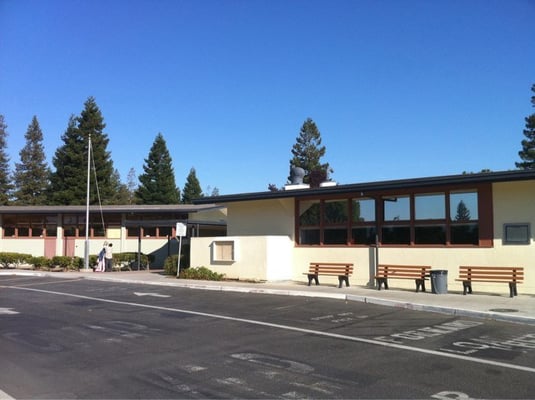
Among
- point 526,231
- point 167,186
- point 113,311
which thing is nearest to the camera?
point 113,311

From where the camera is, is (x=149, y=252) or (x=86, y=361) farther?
(x=149, y=252)

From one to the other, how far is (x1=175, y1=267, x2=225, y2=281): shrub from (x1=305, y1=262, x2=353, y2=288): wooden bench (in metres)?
3.94

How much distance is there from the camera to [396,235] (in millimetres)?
18141

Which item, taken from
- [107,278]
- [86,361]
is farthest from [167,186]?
[86,361]

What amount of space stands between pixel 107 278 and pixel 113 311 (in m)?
10.4

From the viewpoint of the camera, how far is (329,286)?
18422 mm

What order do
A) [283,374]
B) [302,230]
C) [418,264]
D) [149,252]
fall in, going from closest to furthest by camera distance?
[283,374], [418,264], [302,230], [149,252]

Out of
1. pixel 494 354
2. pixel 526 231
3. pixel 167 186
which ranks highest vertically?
pixel 167 186

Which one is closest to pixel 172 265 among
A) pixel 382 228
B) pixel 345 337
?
pixel 382 228

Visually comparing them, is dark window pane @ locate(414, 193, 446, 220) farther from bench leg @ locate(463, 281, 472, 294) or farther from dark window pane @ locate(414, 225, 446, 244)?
bench leg @ locate(463, 281, 472, 294)

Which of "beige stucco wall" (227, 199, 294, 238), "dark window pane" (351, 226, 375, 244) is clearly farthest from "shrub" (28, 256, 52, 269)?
"dark window pane" (351, 226, 375, 244)

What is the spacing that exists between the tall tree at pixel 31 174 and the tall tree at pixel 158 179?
14429 mm

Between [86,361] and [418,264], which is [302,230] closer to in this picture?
[418,264]

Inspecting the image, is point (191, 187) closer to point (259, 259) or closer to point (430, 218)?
point (259, 259)
